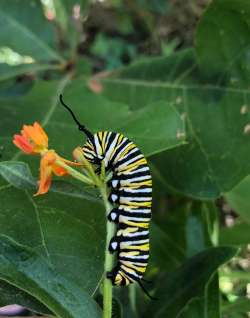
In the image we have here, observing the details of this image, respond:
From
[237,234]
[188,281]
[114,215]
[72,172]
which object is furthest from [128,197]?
[237,234]

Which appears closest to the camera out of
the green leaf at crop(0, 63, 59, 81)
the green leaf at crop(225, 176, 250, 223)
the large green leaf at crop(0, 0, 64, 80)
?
the green leaf at crop(225, 176, 250, 223)

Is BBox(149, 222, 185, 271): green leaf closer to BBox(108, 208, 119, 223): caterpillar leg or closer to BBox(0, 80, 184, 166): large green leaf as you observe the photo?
BBox(0, 80, 184, 166): large green leaf

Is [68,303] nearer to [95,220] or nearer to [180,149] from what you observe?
[95,220]

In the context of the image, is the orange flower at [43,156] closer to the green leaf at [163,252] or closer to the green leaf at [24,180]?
the green leaf at [24,180]

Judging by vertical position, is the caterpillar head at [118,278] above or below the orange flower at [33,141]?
below

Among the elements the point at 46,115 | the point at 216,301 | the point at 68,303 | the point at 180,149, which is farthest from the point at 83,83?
the point at 68,303

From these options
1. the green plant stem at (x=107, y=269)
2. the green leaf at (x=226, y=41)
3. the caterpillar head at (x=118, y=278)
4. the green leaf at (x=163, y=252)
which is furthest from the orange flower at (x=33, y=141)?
the green leaf at (x=163, y=252)

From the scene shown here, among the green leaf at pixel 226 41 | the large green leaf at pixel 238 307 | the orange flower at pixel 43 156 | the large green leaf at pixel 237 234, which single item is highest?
the green leaf at pixel 226 41

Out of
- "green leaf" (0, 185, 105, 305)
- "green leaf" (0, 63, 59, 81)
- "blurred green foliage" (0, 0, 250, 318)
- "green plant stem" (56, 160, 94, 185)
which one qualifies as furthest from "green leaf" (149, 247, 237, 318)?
"green leaf" (0, 63, 59, 81)
